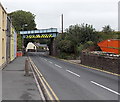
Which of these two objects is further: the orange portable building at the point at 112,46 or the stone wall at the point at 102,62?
the orange portable building at the point at 112,46

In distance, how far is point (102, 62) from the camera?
22250mm

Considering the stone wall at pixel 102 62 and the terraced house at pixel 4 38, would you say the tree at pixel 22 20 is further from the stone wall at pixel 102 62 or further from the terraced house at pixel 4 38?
the stone wall at pixel 102 62

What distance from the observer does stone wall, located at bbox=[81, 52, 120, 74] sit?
19.1 m

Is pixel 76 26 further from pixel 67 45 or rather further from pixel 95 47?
pixel 95 47

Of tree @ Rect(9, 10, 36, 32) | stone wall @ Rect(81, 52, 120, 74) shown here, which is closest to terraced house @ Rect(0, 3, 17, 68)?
stone wall @ Rect(81, 52, 120, 74)

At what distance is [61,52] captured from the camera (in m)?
46.8

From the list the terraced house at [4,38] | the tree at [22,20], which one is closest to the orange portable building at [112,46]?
the terraced house at [4,38]

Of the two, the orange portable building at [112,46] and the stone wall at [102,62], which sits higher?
the orange portable building at [112,46]

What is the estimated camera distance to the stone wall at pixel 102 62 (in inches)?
751

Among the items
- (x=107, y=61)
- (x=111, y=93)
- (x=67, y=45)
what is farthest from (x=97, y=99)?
(x=67, y=45)

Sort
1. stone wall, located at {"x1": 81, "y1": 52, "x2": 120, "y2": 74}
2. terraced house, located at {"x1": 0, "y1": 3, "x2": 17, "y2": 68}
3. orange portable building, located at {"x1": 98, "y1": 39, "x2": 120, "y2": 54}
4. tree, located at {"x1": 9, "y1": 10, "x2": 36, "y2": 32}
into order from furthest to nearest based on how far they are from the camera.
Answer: tree, located at {"x1": 9, "y1": 10, "x2": 36, "y2": 32} → orange portable building, located at {"x1": 98, "y1": 39, "x2": 120, "y2": 54} → terraced house, located at {"x1": 0, "y1": 3, "x2": 17, "y2": 68} → stone wall, located at {"x1": 81, "y1": 52, "x2": 120, "y2": 74}

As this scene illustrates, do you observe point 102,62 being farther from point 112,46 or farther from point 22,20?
point 22,20

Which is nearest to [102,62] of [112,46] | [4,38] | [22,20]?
[112,46]

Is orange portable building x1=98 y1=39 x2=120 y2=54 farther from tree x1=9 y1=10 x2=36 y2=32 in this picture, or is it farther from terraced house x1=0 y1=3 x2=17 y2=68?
tree x1=9 y1=10 x2=36 y2=32
